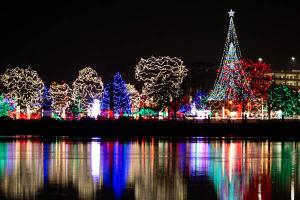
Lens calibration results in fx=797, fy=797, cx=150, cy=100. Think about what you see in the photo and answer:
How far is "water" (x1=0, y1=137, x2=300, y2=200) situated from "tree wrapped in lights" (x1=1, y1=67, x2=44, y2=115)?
5565 cm

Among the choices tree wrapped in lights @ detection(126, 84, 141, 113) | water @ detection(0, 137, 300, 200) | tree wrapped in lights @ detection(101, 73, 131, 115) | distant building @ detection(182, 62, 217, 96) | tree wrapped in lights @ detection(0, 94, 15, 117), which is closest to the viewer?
water @ detection(0, 137, 300, 200)

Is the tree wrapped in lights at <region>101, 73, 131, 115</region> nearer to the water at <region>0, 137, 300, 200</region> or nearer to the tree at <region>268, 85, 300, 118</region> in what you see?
the tree at <region>268, 85, 300, 118</region>

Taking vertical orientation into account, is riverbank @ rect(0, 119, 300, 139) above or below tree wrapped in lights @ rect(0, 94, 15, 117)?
below

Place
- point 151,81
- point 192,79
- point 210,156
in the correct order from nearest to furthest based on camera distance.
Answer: point 210,156 → point 151,81 → point 192,79

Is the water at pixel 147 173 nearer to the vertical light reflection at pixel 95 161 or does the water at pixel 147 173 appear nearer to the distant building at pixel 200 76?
the vertical light reflection at pixel 95 161

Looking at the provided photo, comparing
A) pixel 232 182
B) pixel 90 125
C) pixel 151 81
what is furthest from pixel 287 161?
pixel 151 81

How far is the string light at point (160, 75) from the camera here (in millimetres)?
96256

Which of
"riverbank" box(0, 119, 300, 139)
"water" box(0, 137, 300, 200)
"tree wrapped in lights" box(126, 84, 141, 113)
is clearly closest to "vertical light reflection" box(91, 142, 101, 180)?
"water" box(0, 137, 300, 200)

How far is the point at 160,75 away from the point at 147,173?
65.0 meters

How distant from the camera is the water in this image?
25.5 meters

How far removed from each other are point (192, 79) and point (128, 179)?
446 ft

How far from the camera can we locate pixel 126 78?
5807 inches

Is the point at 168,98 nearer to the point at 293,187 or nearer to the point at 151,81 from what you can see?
the point at 151,81

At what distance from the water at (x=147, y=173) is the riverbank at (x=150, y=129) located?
21.5m
